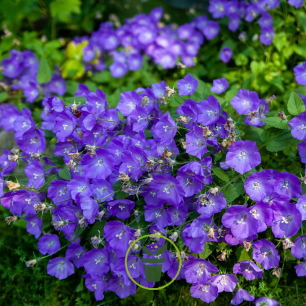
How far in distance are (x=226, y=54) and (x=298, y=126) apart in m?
1.50

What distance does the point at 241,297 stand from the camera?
2219mm

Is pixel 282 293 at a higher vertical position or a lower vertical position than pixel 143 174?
lower

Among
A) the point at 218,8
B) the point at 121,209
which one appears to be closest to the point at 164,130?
the point at 121,209

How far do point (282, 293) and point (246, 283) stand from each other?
246 millimetres

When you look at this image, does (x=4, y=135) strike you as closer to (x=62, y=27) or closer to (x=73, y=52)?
(x=73, y=52)

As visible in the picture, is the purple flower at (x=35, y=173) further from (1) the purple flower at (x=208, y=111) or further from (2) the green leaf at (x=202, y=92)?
(2) the green leaf at (x=202, y=92)

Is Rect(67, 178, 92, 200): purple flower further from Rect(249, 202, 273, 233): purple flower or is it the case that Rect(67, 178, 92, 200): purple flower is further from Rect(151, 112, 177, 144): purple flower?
Rect(249, 202, 273, 233): purple flower

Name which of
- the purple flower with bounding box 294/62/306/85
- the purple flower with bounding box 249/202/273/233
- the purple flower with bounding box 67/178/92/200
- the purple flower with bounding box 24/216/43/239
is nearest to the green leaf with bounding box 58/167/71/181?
the purple flower with bounding box 67/178/92/200

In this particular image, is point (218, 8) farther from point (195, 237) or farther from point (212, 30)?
point (195, 237)

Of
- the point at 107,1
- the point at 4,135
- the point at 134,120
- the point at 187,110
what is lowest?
the point at 4,135

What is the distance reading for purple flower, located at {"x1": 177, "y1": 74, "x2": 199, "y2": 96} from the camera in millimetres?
2395

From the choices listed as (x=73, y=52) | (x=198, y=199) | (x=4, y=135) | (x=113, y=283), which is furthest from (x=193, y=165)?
(x=73, y=52)

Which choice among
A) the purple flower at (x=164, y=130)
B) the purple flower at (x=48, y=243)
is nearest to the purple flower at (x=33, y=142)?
the purple flower at (x=48, y=243)

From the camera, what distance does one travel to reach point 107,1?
446 centimetres
